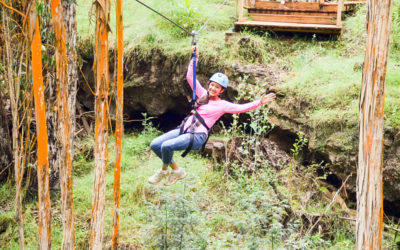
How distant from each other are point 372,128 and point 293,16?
5301mm

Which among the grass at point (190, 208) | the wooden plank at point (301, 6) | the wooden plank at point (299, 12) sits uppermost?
the wooden plank at point (301, 6)

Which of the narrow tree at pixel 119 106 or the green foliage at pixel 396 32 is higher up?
the green foliage at pixel 396 32

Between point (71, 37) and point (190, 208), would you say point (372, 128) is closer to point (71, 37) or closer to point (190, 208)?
point (190, 208)

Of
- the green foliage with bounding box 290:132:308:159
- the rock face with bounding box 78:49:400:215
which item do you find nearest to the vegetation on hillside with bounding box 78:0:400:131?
the rock face with bounding box 78:49:400:215

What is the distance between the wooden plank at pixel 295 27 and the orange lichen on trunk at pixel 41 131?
4.95 metres

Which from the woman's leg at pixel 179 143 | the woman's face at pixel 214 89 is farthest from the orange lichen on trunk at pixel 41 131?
the woman's face at pixel 214 89

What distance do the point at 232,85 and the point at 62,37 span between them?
4.04 meters

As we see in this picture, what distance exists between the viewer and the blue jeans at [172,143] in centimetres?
451

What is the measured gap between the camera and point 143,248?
5418 millimetres

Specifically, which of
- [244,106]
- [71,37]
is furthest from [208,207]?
[71,37]

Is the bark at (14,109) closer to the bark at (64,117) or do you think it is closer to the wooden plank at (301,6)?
the bark at (64,117)

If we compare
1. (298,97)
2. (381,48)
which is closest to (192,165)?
(298,97)

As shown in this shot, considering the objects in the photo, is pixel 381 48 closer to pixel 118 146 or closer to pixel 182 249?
pixel 118 146

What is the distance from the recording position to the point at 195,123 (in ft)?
15.2
